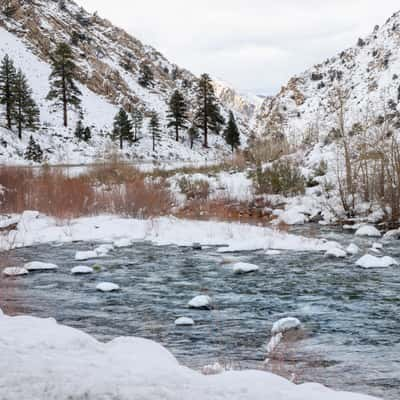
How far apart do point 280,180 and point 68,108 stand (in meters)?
37.6

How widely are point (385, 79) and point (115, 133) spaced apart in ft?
123

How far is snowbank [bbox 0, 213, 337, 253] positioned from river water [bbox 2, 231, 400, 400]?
34.5 inches

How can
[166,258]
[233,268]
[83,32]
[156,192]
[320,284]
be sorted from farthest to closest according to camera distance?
1. [83,32]
2. [156,192]
3. [166,258]
4. [233,268]
5. [320,284]

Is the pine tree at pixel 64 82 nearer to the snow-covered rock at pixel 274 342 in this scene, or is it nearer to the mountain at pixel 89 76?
the mountain at pixel 89 76

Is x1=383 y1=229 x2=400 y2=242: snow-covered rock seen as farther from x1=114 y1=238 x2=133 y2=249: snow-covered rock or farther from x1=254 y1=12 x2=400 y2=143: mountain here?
x1=254 y1=12 x2=400 y2=143: mountain

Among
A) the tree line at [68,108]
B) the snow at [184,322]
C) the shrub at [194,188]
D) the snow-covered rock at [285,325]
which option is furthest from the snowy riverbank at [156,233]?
the tree line at [68,108]

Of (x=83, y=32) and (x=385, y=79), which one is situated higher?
(x=83, y=32)

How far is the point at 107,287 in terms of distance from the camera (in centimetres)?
701

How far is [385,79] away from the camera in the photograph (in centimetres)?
6525

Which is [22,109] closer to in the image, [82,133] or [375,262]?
[82,133]

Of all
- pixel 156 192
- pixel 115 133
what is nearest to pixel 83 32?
pixel 115 133

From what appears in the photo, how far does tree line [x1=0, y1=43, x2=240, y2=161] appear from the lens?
132 feet

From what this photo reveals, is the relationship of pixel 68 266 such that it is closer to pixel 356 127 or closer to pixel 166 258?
pixel 166 258

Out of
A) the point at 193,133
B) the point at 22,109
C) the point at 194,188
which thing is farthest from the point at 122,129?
the point at 194,188
